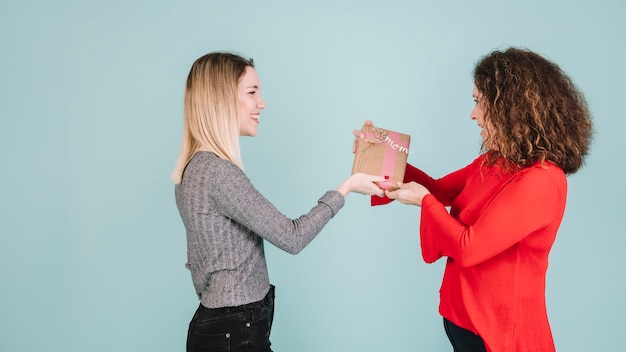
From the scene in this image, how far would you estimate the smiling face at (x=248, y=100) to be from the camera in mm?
1623

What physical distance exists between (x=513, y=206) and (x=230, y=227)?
29.4 inches

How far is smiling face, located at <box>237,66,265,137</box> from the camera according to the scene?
162 centimetres

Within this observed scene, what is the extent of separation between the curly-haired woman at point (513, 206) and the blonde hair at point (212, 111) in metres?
0.58

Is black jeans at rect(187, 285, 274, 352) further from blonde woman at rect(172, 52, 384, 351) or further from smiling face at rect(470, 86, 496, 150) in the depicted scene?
smiling face at rect(470, 86, 496, 150)

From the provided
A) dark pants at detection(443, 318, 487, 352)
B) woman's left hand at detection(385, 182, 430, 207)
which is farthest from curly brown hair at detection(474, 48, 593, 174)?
dark pants at detection(443, 318, 487, 352)

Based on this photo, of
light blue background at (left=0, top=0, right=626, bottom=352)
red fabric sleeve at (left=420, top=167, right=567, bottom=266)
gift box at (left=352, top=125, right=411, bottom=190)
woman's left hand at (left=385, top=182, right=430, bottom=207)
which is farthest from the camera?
light blue background at (left=0, top=0, right=626, bottom=352)

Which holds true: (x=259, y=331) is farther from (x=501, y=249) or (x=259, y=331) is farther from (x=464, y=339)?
(x=501, y=249)

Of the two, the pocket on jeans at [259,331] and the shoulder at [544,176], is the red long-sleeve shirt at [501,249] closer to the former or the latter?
the shoulder at [544,176]

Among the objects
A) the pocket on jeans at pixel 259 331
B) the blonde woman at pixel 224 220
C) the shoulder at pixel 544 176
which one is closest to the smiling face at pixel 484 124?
the shoulder at pixel 544 176

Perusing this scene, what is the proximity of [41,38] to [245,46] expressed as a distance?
968mm

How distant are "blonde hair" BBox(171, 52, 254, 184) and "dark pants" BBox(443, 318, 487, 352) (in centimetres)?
78

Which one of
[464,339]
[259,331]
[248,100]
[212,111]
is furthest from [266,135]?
[464,339]

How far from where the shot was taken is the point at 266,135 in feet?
8.39

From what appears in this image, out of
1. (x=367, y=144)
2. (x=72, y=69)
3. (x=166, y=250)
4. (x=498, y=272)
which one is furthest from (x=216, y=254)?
(x=72, y=69)
